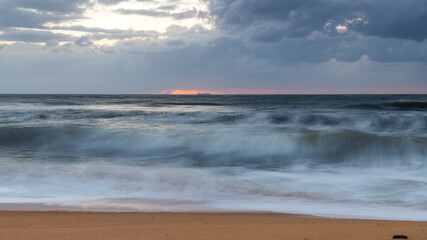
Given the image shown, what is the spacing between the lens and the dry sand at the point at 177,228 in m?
3.18

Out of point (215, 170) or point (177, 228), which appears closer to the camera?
point (177, 228)

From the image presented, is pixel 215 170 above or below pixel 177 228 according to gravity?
below

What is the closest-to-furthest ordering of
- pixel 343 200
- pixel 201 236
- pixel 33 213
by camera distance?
1. pixel 201 236
2. pixel 33 213
3. pixel 343 200

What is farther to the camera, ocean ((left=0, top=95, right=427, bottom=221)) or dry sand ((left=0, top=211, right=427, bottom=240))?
ocean ((left=0, top=95, right=427, bottom=221))

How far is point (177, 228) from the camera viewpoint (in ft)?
11.5

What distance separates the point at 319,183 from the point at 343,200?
1395mm

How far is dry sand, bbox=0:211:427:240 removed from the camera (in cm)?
318

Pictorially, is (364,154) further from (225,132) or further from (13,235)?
(13,235)

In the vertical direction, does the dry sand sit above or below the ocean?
above

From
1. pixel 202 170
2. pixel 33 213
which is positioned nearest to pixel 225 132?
pixel 202 170

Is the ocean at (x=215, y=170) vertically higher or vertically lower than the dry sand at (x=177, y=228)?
lower

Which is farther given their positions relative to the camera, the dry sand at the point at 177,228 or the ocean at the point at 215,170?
the ocean at the point at 215,170

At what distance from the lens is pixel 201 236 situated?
3.19 metres

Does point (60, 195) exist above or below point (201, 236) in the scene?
below
